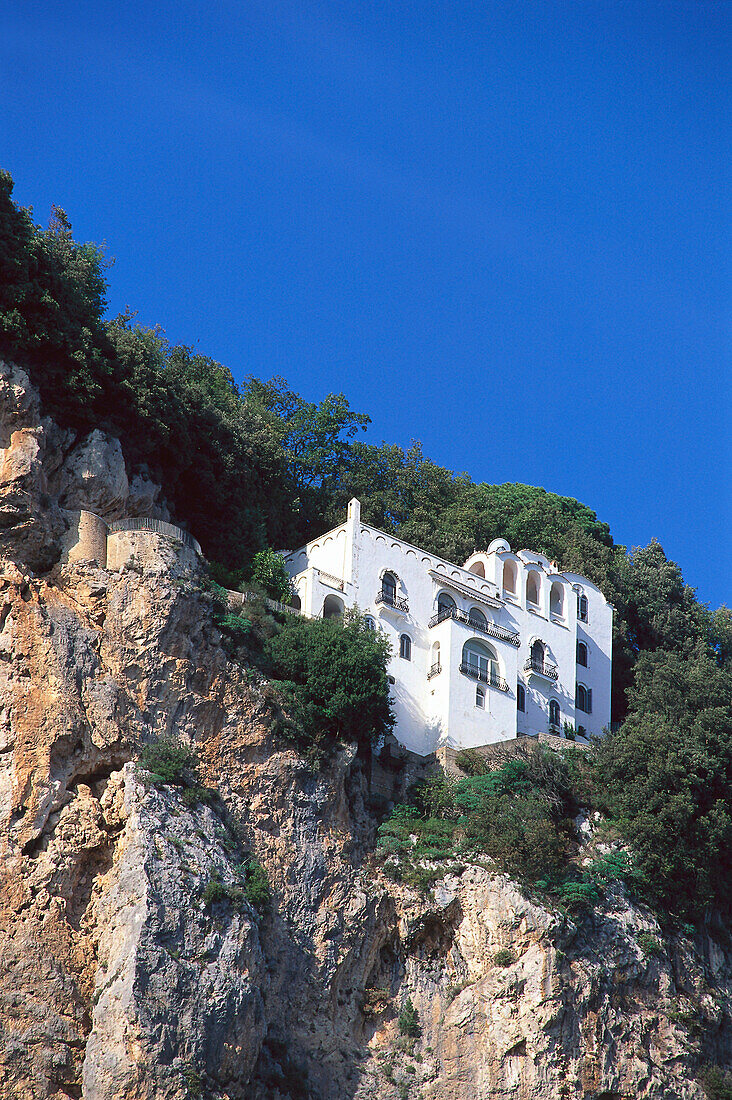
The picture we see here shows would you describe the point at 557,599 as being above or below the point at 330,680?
above

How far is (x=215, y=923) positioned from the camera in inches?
1174

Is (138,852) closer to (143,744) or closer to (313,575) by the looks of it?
(143,744)

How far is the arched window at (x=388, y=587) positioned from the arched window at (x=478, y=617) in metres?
3.12

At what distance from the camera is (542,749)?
4150 centimetres

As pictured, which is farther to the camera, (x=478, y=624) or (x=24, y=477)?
(x=478, y=624)

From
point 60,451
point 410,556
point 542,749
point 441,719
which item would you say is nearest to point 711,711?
point 542,749

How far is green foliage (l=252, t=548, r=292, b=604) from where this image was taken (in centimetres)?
4256

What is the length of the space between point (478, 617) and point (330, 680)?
10.8 meters

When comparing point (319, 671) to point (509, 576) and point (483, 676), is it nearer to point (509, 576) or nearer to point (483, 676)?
point (483, 676)

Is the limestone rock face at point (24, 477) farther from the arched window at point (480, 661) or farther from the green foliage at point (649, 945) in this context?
the green foliage at point (649, 945)

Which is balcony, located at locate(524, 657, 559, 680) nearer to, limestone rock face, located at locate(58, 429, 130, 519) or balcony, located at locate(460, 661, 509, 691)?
balcony, located at locate(460, 661, 509, 691)

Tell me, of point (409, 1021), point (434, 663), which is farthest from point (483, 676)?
point (409, 1021)

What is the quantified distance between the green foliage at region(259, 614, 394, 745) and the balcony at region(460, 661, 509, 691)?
18.8 ft

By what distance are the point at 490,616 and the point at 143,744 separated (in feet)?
56.5
